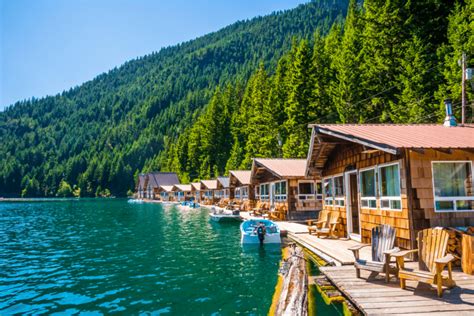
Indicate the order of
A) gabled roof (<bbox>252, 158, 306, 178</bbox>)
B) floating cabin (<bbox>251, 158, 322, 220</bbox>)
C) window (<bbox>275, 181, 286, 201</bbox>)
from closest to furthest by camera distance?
gabled roof (<bbox>252, 158, 306, 178</bbox>) → floating cabin (<bbox>251, 158, 322, 220</bbox>) → window (<bbox>275, 181, 286, 201</bbox>)

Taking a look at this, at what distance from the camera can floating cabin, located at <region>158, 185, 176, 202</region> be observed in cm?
8431

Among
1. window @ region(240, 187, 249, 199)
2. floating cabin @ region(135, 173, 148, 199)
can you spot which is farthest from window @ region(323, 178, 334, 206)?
floating cabin @ region(135, 173, 148, 199)

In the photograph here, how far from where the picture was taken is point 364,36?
33031mm

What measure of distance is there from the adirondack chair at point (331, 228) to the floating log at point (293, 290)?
10.5ft

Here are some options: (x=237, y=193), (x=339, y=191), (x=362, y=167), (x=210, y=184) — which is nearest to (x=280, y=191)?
(x=339, y=191)

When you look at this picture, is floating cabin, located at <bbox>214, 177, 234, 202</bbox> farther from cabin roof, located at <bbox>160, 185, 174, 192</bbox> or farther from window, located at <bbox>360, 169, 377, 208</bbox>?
window, located at <bbox>360, 169, 377, 208</bbox>

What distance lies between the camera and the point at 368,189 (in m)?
12.6

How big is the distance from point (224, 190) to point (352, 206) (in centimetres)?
4002

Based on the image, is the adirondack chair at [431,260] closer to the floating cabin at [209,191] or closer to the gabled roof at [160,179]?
the floating cabin at [209,191]

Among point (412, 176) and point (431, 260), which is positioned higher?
point (412, 176)

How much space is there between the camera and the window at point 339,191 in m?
15.2

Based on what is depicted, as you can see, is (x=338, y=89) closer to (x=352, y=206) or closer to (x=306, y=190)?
(x=306, y=190)

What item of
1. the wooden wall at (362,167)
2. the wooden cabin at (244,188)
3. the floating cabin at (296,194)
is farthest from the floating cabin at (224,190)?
the wooden wall at (362,167)

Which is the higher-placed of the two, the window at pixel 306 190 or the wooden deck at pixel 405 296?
the window at pixel 306 190
